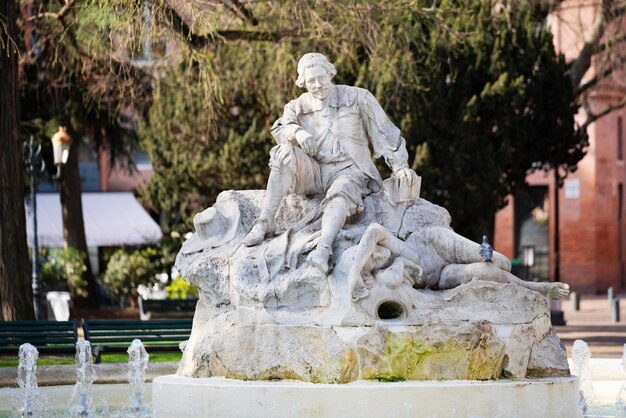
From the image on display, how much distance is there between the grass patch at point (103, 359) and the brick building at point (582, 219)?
30.8m

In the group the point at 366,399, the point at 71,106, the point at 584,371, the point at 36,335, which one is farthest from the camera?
the point at 71,106

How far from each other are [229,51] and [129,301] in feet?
30.8

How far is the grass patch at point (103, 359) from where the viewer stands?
59.1ft

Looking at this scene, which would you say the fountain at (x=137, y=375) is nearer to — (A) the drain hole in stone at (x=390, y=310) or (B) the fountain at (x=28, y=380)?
(B) the fountain at (x=28, y=380)

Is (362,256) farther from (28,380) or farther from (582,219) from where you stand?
(582,219)

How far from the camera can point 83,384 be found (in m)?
16.1

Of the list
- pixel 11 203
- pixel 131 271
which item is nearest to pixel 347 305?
pixel 11 203

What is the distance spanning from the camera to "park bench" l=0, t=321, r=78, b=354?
18.0 meters

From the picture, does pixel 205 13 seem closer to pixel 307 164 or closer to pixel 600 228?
pixel 307 164

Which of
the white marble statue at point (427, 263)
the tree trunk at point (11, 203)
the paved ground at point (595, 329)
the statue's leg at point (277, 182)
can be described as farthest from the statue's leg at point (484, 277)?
the paved ground at point (595, 329)

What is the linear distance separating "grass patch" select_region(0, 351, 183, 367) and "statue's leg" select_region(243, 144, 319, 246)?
4.96m

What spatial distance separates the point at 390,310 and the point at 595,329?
18025 millimetres

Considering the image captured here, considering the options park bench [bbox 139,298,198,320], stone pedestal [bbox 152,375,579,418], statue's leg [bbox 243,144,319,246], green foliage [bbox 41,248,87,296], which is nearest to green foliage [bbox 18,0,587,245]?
green foliage [bbox 41,248,87,296]

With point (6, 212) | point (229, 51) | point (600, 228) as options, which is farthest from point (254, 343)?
point (600, 228)
